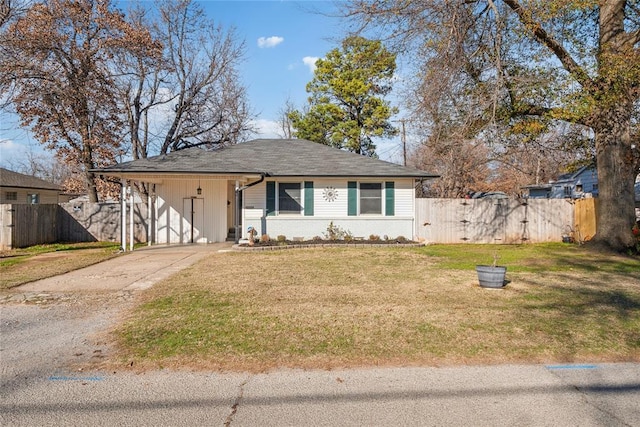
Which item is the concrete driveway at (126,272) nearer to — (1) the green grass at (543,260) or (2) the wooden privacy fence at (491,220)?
(1) the green grass at (543,260)

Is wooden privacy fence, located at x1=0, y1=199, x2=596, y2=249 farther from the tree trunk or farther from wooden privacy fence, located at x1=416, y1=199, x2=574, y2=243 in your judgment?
the tree trunk

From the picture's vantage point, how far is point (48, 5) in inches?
621

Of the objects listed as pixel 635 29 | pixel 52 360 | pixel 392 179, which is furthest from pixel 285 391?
pixel 635 29

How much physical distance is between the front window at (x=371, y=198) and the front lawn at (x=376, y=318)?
5.78m

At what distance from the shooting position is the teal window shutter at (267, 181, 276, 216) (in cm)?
1445

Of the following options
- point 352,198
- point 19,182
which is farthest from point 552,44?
point 19,182

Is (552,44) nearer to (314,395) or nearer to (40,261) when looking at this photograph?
(314,395)

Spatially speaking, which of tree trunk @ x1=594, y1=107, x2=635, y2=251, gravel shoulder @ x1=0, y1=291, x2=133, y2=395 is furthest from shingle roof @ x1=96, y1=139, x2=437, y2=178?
gravel shoulder @ x1=0, y1=291, x2=133, y2=395

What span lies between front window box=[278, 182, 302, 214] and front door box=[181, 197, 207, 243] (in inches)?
122

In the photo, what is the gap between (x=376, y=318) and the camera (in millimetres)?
5176

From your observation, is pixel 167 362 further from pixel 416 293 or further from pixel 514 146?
pixel 514 146

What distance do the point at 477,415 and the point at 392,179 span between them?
1226 centimetres

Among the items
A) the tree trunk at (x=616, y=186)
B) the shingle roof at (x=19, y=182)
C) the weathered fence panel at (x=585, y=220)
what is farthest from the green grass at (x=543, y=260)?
the shingle roof at (x=19, y=182)

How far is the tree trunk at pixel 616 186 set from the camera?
12.2 metres
